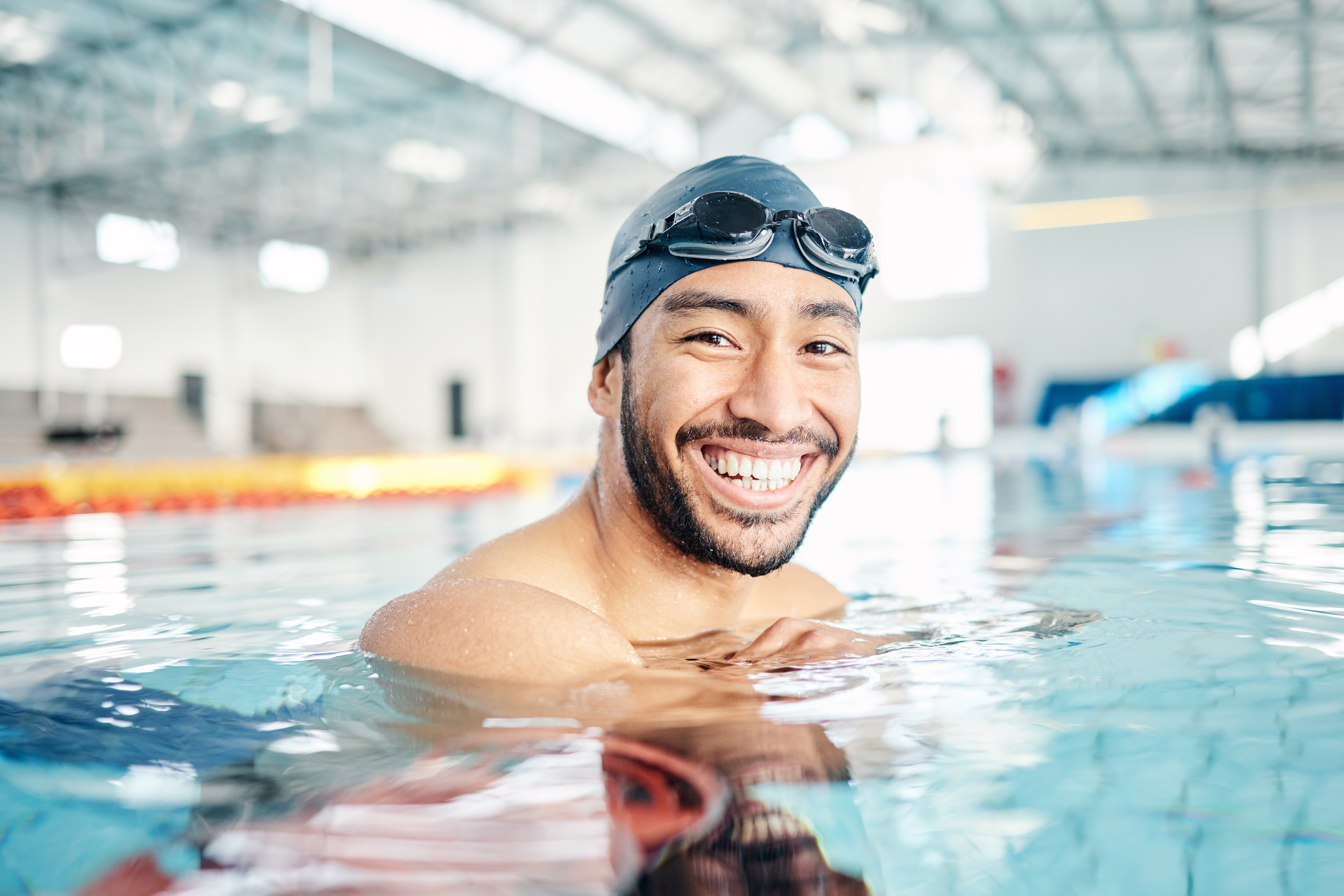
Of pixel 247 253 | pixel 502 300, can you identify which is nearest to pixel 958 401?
pixel 502 300

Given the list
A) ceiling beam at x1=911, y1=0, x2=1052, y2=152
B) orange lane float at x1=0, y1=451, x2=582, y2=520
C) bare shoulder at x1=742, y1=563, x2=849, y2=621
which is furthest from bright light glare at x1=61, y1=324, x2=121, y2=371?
bare shoulder at x1=742, y1=563, x2=849, y2=621

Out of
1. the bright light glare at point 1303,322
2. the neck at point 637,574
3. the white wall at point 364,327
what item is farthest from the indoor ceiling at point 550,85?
the neck at point 637,574

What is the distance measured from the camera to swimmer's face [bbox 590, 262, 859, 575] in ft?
6.07

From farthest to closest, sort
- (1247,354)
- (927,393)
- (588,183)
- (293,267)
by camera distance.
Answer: (293,267) → (588,183) → (927,393) → (1247,354)

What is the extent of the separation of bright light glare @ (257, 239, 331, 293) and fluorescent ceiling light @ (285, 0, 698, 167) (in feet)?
33.0

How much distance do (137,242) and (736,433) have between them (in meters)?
25.4

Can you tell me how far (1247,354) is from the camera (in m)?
21.1

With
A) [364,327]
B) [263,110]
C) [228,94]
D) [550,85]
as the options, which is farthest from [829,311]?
[364,327]

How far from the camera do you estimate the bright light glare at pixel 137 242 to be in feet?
74.3

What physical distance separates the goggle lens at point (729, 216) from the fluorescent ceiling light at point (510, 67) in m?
13.5

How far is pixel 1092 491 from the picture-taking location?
9.55m

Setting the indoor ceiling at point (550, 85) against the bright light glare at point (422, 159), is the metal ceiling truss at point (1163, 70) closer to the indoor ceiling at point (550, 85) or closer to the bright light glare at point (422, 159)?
the indoor ceiling at point (550, 85)

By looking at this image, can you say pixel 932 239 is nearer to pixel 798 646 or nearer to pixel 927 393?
pixel 927 393

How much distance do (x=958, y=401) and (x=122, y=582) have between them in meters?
21.2
